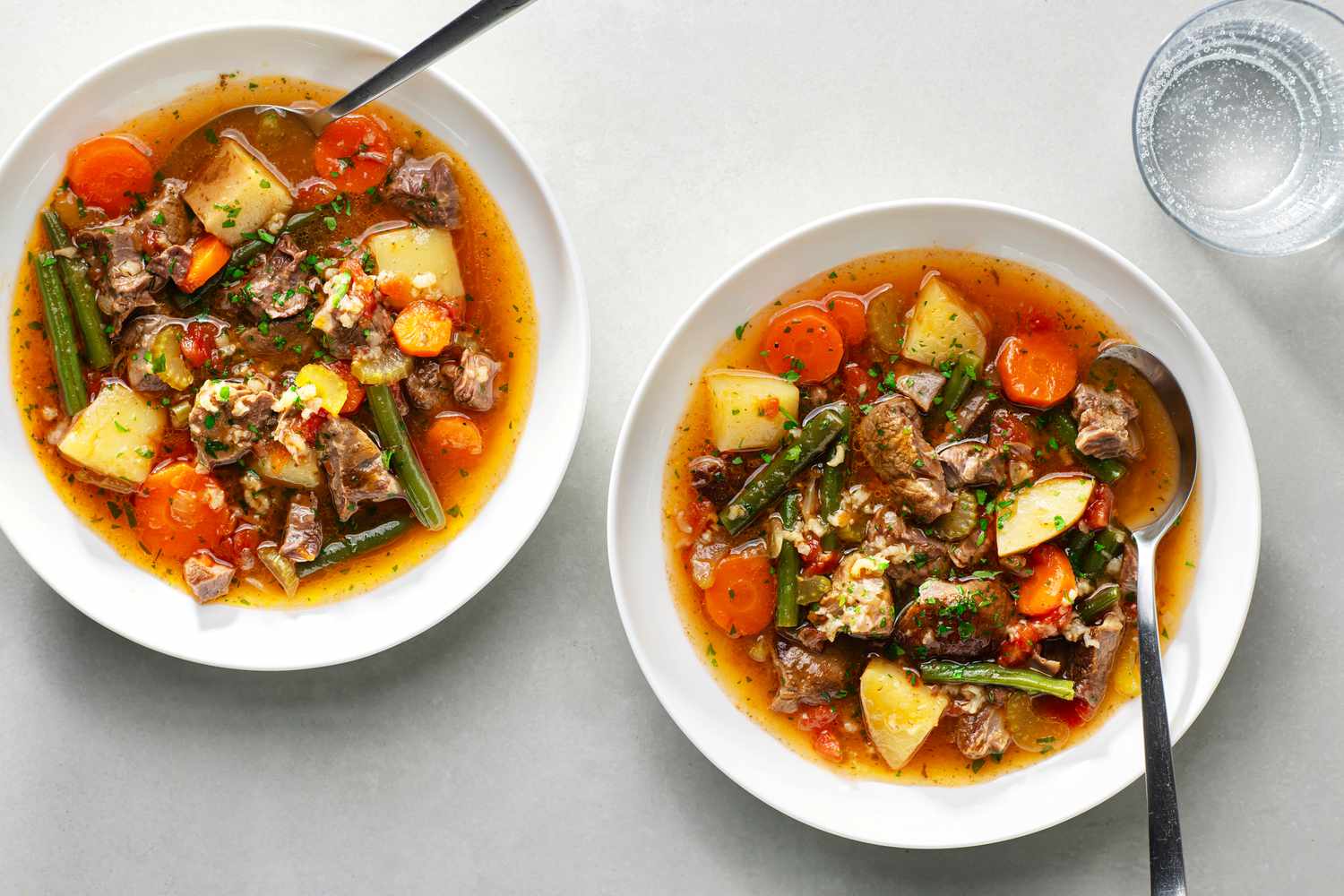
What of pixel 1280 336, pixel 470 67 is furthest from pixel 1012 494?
pixel 470 67

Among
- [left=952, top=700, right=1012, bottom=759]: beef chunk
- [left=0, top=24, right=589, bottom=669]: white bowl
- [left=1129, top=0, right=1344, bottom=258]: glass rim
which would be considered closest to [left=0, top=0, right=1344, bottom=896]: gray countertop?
[left=1129, top=0, right=1344, bottom=258]: glass rim

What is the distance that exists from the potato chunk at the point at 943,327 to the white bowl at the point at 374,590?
1324mm

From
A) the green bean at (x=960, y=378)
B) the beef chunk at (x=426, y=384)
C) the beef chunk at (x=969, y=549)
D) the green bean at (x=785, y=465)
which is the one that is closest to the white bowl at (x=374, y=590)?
the beef chunk at (x=426, y=384)

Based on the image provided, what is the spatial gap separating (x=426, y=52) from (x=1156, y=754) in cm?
366

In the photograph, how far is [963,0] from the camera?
3.92 m

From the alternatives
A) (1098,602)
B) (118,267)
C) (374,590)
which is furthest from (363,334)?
(1098,602)

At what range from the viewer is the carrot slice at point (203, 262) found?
12.1 ft

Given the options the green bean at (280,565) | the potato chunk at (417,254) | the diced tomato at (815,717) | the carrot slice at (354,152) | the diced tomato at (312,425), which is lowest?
the diced tomato at (815,717)

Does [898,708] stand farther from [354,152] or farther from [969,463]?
[354,152]

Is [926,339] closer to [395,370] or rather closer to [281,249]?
[395,370]

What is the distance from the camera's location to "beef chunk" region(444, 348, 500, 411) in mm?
3742

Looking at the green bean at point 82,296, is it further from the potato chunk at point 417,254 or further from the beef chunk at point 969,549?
the beef chunk at point 969,549

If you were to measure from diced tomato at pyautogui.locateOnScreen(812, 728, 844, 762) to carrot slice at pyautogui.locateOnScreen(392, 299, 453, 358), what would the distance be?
7.39 feet

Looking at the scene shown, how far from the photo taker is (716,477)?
3707 mm
